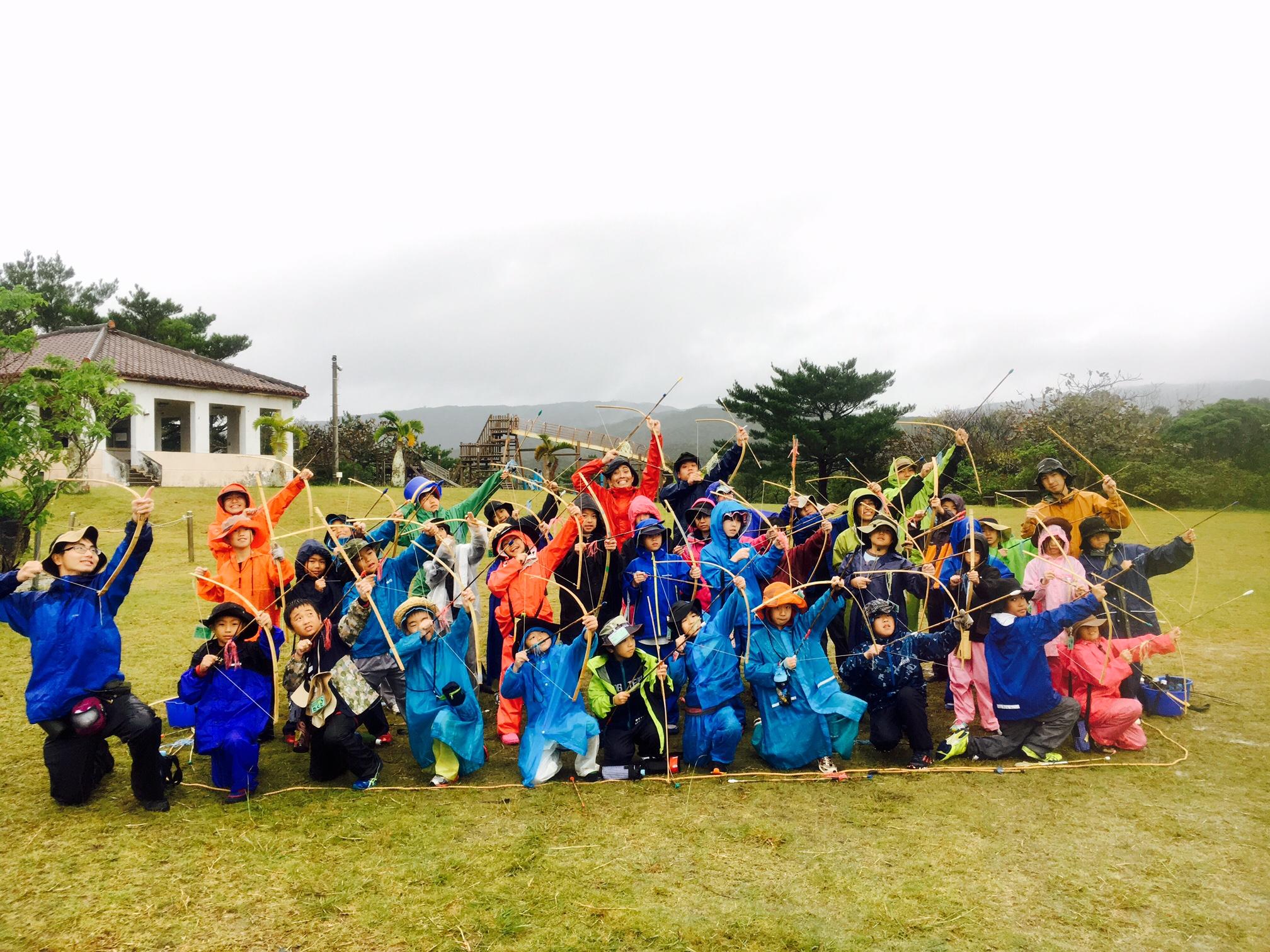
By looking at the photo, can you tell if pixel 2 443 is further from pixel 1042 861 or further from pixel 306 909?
pixel 1042 861

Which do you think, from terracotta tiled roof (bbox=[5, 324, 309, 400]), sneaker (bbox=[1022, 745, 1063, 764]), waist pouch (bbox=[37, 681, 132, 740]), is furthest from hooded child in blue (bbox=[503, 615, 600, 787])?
terracotta tiled roof (bbox=[5, 324, 309, 400])

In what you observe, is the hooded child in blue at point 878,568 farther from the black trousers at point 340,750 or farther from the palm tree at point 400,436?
the palm tree at point 400,436

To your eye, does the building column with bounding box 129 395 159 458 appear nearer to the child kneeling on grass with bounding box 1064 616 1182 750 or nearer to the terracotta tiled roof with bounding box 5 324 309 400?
the terracotta tiled roof with bounding box 5 324 309 400

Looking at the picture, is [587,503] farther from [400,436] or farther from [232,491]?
[400,436]

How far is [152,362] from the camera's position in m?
24.0

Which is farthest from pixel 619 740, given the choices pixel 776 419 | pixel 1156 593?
pixel 776 419

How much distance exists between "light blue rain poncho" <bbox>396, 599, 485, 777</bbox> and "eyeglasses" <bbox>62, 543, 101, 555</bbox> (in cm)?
174

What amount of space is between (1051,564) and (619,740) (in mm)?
3232

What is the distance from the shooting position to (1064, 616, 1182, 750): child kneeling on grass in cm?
506

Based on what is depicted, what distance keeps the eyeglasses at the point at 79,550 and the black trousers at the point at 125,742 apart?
2.73ft

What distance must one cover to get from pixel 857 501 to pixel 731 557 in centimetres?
109

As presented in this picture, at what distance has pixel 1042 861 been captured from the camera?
363 cm

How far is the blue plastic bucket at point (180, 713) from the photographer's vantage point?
13.7 ft

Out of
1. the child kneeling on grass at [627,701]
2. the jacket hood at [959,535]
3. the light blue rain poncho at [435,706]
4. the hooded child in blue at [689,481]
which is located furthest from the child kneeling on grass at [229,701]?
the jacket hood at [959,535]
